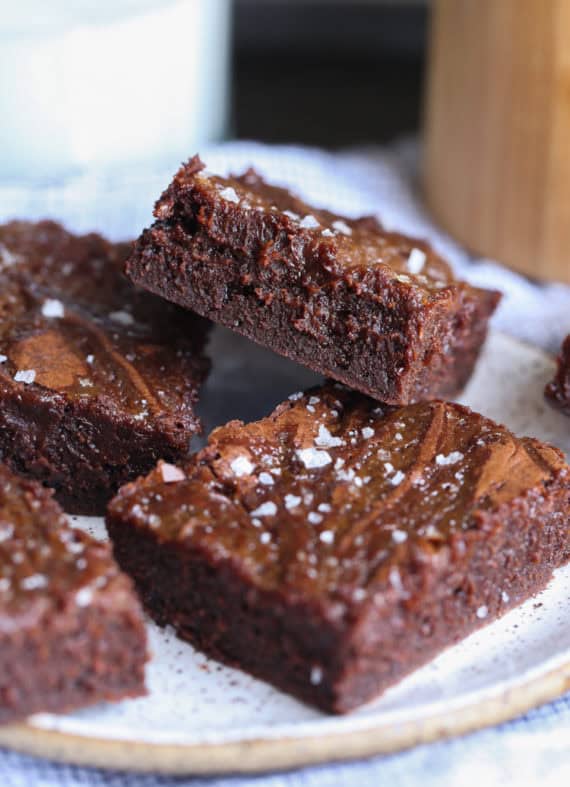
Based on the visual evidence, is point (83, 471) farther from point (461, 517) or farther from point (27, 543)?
point (461, 517)

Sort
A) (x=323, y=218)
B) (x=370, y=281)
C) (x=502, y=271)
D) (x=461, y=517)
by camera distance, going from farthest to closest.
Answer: (x=502, y=271) < (x=323, y=218) < (x=370, y=281) < (x=461, y=517)

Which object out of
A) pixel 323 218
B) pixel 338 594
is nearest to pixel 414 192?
pixel 323 218

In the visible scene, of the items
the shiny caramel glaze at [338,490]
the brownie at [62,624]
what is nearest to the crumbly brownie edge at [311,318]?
the shiny caramel glaze at [338,490]

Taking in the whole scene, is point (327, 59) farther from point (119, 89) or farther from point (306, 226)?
point (306, 226)

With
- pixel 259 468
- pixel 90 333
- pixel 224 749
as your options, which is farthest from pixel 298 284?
pixel 224 749

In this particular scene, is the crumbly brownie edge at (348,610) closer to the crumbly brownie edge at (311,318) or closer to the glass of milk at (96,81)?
the crumbly brownie edge at (311,318)

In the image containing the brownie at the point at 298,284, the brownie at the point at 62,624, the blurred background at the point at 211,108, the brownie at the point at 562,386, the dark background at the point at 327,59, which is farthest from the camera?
the dark background at the point at 327,59
